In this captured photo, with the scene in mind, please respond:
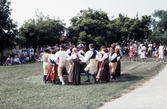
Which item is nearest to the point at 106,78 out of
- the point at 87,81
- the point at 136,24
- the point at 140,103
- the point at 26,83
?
the point at 87,81

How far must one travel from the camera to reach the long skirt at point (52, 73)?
12373mm

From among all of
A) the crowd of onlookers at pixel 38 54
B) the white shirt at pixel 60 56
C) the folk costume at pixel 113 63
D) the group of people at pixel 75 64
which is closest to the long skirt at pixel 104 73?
the group of people at pixel 75 64

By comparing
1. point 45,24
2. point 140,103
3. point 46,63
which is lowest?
point 140,103

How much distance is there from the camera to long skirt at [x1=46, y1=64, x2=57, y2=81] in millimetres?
12373

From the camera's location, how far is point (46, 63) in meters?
12.8

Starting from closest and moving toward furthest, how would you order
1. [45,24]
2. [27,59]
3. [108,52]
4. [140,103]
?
[140,103] → [108,52] → [27,59] → [45,24]

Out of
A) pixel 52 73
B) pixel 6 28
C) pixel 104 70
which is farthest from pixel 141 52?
A: pixel 6 28

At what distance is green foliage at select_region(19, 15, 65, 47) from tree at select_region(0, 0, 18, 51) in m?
2.48

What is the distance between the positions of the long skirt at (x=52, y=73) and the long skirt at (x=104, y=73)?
2.00 meters

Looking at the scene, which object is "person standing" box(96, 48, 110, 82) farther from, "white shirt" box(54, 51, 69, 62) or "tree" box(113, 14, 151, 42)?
"tree" box(113, 14, 151, 42)

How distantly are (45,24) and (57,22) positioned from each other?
64.8 inches

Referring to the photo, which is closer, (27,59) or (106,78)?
(106,78)

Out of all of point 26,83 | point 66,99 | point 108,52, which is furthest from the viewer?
point 108,52

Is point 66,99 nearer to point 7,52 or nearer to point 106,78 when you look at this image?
point 106,78
